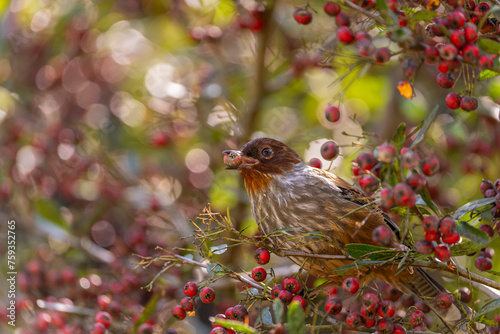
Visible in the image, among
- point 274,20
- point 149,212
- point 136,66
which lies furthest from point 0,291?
point 274,20

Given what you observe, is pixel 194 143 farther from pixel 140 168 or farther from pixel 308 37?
pixel 308 37

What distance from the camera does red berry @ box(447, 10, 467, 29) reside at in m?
2.29

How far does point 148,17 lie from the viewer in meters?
6.02

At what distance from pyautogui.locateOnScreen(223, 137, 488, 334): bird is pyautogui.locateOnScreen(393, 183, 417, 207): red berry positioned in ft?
3.67

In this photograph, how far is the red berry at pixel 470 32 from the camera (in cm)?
225

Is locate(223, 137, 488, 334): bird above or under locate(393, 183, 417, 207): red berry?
under

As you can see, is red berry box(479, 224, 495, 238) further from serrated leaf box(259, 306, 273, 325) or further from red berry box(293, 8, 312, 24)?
red berry box(293, 8, 312, 24)

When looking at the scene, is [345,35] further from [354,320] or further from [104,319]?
[104,319]

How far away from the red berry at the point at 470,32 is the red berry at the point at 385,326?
1253mm

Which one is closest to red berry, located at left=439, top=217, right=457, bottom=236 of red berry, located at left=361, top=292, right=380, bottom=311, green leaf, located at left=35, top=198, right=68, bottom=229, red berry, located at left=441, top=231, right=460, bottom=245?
red berry, located at left=441, top=231, right=460, bottom=245

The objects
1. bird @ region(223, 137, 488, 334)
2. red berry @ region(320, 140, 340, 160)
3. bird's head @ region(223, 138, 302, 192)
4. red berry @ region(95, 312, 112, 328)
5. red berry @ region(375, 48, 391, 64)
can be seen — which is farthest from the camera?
bird's head @ region(223, 138, 302, 192)

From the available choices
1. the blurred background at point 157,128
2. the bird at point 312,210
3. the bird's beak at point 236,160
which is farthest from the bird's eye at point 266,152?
the blurred background at point 157,128

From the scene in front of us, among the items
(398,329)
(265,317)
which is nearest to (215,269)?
(265,317)

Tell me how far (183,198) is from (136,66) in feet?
5.70
